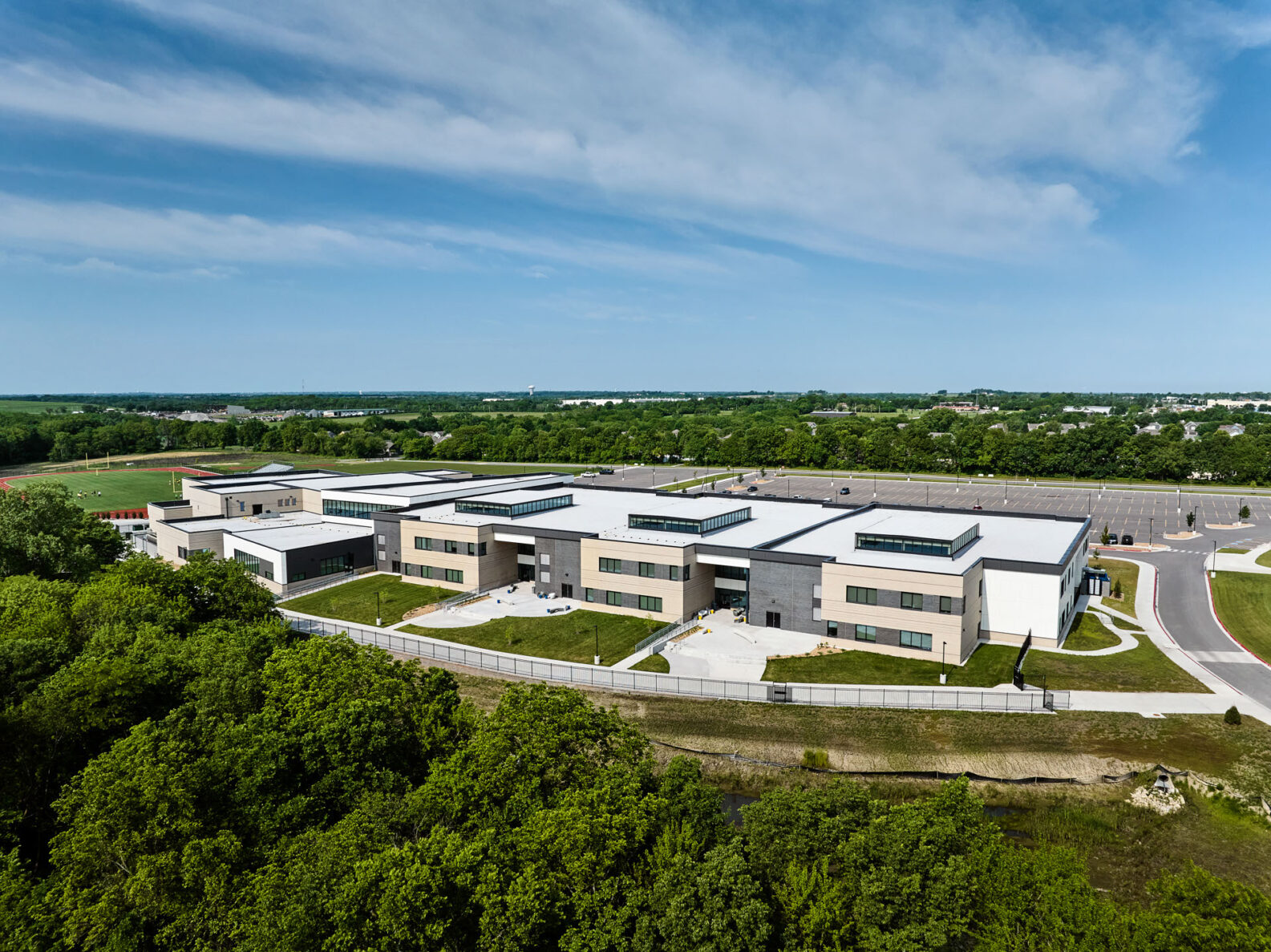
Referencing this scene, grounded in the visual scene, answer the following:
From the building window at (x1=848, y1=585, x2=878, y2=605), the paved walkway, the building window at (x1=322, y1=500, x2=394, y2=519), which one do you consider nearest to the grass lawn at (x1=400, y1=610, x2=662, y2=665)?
the building window at (x1=848, y1=585, x2=878, y2=605)

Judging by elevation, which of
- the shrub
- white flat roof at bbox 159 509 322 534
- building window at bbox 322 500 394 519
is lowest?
the shrub

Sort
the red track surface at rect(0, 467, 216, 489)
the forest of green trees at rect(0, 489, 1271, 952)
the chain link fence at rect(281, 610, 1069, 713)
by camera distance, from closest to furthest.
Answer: the forest of green trees at rect(0, 489, 1271, 952) → the chain link fence at rect(281, 610, 1069, 713) → the red track surface at rect(0, 467, 216, 489)

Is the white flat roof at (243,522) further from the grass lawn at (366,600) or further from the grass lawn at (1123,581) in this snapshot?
the grass lawn at (1123,581)

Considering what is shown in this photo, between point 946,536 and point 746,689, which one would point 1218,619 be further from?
point 746,689

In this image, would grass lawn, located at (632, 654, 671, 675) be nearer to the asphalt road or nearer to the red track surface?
the asphalt road

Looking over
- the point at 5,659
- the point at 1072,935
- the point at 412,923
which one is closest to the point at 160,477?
the point at 5,659

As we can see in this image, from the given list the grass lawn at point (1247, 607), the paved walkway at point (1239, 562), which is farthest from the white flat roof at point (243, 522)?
the paved walkway at point (1239, 562)

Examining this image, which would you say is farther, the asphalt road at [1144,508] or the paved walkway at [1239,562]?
the paved walkway at [1239,562]
